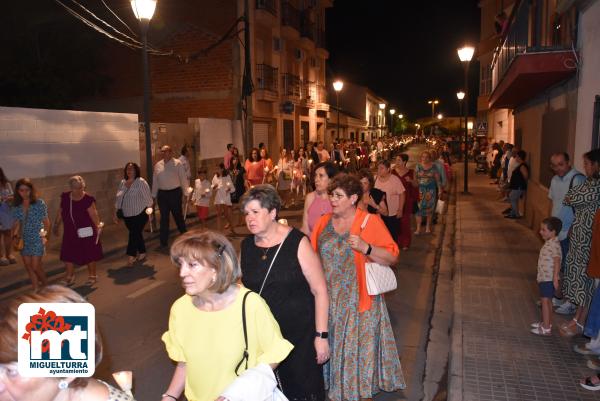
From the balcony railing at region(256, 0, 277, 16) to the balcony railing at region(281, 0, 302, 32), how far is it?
34.6 inches

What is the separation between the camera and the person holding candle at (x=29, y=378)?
163cm

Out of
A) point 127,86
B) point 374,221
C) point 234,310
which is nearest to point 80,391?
point 234,310

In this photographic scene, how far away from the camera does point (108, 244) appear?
10758 millimetres

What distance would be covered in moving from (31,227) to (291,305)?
17.4 ft

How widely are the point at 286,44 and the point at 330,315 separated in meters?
25.1

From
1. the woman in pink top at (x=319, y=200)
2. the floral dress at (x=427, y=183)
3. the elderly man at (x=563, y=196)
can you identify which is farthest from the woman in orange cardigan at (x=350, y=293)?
the floral dress at (x=427, y=183)

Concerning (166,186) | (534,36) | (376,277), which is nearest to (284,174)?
(166,186)

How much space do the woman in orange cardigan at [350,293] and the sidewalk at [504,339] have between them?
37.3 inches

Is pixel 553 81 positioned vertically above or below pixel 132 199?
above

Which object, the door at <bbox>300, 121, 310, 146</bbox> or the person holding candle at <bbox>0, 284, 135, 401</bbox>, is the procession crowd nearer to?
the person holding candle at <bbox>0, 284, 135, 401</bbox>

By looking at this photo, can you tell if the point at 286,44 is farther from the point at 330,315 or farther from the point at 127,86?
the point at 330,315
